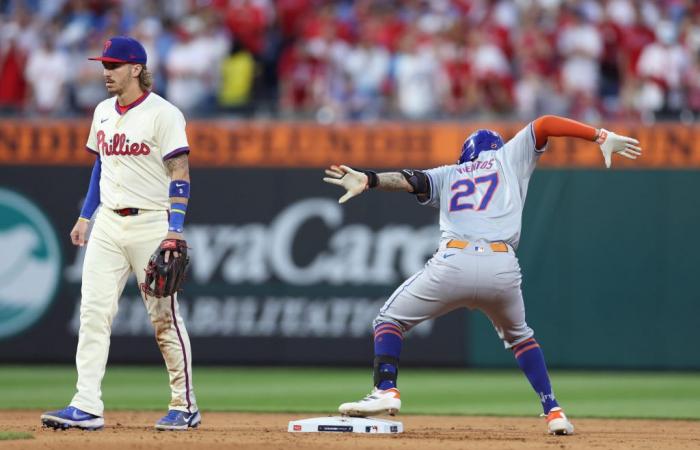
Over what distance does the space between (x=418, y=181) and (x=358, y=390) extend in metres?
4.31

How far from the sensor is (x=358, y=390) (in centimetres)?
1096

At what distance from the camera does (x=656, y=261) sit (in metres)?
12.9

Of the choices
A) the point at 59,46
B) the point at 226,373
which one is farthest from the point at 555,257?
the point at 59,46

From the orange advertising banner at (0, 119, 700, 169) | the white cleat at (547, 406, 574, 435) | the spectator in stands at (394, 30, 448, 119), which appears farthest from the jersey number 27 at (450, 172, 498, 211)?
the spectator in stands at (394, 30, 448, 119)

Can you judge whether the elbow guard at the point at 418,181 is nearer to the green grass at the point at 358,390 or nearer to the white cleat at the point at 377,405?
the white cleat at the point at 377,405

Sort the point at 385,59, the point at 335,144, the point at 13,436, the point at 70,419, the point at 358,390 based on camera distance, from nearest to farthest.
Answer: the point at 13,436 < the point at 70,419 < the point at 358,390 < the point at 335,144 < the point at 385,59

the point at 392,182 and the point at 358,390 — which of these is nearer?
the point at 392,182

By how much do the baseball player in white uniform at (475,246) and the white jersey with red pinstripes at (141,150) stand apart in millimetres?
914

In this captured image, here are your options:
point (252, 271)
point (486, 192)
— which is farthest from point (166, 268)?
point (252, 271)

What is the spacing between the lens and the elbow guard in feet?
22.9

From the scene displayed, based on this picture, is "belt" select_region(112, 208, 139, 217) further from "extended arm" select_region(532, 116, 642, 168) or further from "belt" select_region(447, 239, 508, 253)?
"extended arm" select_region(532, 116, 642, 168)

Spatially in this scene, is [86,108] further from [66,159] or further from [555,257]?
[555,257]

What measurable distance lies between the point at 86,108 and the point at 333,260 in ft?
10.1

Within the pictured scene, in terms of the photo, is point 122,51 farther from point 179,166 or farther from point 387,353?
point 387,353
